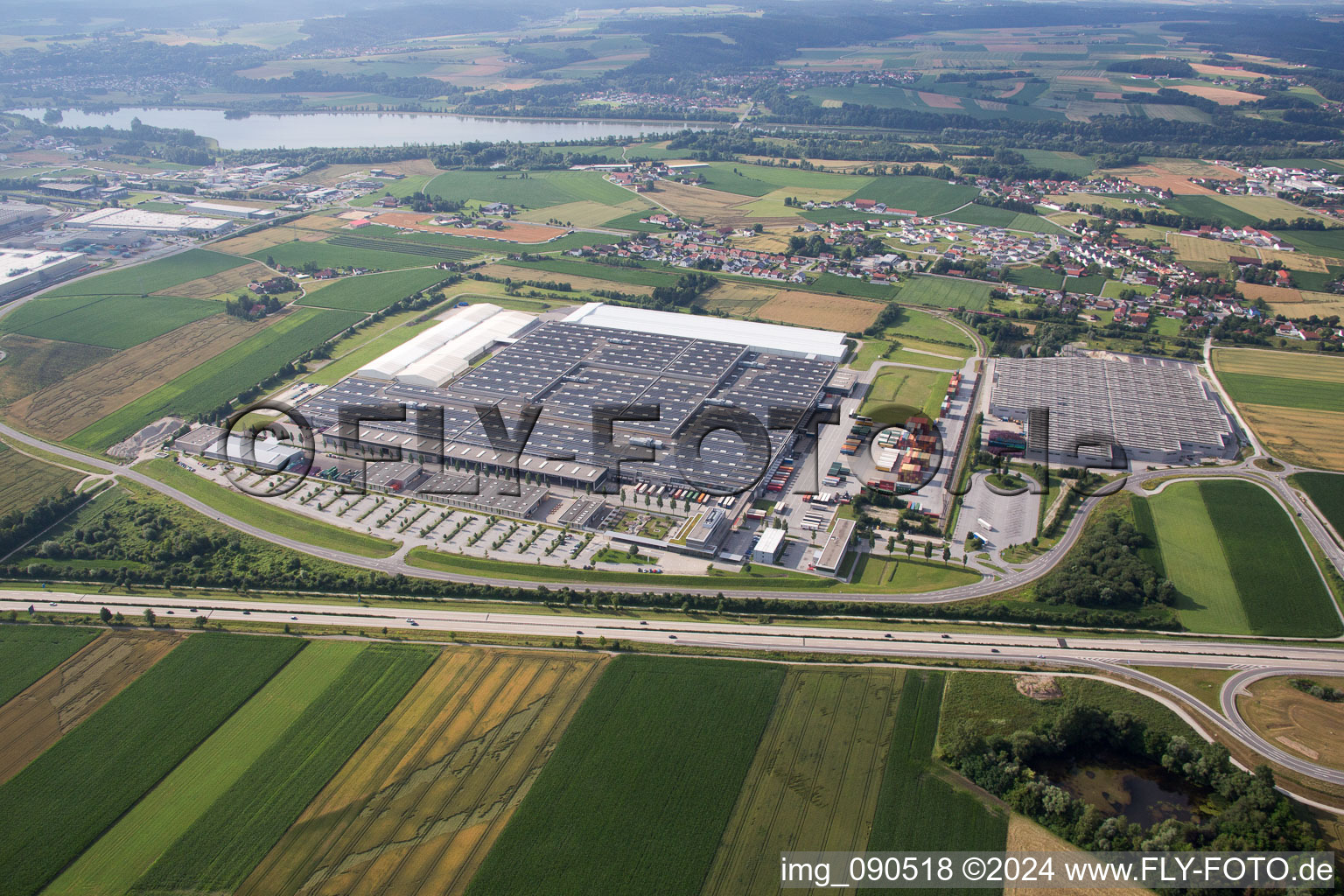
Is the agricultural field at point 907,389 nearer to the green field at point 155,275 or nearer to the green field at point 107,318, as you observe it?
the green field at point 107,318

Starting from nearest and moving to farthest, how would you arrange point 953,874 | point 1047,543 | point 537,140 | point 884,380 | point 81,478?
1. point 953,874
2. point 1047,543
3. point 81,478
4. point 884,380
5. point 537,140

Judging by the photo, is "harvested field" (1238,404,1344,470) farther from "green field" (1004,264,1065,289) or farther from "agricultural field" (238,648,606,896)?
"agricultural field" (238,648,606,896)

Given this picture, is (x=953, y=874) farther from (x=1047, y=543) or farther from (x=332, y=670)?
(x=332, y=670)

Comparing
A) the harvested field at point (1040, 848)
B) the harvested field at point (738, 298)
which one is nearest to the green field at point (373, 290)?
the harvested field at point (738, 298)

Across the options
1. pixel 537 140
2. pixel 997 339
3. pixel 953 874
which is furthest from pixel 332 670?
pixel 537 140

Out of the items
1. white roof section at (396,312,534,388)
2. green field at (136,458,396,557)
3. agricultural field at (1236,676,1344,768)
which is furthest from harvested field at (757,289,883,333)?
agricultural field at (1236,676,1344,768)
